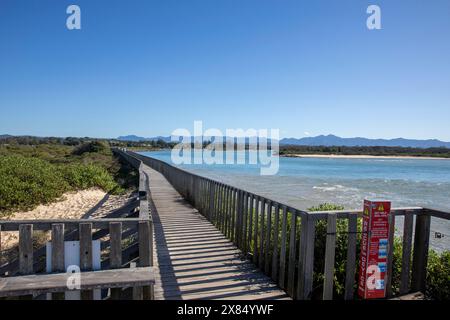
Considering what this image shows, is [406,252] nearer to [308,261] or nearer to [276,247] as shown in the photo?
[308,261]

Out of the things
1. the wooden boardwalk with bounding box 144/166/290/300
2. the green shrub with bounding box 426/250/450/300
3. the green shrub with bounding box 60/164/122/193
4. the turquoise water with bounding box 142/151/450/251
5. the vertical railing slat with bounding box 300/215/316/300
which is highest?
the vertical railing slat with bounding box 300/215/316/300

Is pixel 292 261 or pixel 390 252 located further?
pixel 292 261

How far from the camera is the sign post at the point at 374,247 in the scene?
158 inches

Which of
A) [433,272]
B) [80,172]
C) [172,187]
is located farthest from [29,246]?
[80,172]

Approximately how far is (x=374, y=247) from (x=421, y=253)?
0.84m

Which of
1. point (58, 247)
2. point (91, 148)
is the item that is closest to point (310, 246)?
point (58, 247)

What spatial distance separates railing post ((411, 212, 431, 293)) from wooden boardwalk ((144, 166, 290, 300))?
5.34 feet

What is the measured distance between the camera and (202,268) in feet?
17.7

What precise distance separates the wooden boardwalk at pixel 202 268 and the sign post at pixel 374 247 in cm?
97

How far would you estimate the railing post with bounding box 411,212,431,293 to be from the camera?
4375mm

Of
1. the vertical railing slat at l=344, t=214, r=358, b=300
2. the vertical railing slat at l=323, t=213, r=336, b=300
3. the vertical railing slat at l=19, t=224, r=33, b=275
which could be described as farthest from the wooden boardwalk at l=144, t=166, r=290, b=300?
the vertical railing slat at l=19, t=224, r=33, b=275

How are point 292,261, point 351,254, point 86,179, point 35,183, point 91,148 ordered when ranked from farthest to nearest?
1. point 91,148
2. point 86,179
3. point 35,183
4. point 292,261
5. point 351,254

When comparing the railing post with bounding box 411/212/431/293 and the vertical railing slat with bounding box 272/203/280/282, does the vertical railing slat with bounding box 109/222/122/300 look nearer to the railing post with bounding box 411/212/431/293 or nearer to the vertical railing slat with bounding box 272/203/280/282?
the vertical railing slat with bounding box 272/203/280/282

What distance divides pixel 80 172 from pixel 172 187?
8.89 m
